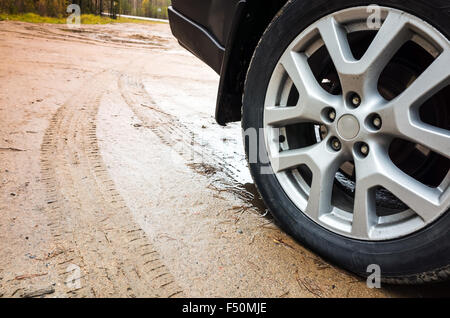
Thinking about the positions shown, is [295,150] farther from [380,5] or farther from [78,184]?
[78,184]

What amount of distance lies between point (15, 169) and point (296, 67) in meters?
1.75

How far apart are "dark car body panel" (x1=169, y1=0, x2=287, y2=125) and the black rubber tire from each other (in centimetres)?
14

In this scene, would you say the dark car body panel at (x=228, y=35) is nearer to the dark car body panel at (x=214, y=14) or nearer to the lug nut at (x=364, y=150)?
the dark car body panel at (x=214, y=14)

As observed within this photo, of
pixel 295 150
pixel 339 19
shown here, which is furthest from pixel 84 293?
pixel 339 19

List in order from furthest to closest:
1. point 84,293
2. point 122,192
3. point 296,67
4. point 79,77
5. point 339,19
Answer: point 79,77
point 122,192
point 296,67
point 339,19
point 84,293

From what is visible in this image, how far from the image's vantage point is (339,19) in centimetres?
136

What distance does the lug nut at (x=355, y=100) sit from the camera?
1.38m

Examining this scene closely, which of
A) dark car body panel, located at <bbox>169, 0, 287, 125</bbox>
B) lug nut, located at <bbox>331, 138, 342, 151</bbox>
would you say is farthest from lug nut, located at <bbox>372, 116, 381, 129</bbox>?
dark car body panel, located at <bbox>169, 0, 287, 125</bbox>

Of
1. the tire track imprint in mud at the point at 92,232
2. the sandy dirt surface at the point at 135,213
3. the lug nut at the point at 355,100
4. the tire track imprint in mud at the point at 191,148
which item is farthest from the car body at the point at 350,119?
the tire track imprint in mud at the point at 92,232

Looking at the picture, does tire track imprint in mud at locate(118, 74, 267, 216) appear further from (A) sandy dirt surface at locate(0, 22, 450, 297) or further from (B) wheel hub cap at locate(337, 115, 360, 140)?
(B) wheel hub cap at locate(337, 115, 360, 140)

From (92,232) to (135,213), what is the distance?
25 centimetres

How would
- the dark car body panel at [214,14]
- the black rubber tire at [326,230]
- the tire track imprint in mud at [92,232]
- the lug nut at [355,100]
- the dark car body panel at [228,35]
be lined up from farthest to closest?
the dark car body panel at [214,14] → the dark car body panel at [228,35] → the lug nut at [355,100] → the tire track imprint in mud at [92,232] → the black rubber tire at [326,230]

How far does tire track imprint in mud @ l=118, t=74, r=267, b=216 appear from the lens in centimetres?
212

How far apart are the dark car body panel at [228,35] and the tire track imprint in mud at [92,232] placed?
0.80m
